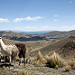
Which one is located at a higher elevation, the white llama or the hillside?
the white llama

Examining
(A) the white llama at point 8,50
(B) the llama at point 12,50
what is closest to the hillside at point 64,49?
(B) the llama at point 12,50

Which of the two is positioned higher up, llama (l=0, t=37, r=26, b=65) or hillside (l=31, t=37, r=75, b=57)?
llama (l=0, t=37, r=26, b=65)

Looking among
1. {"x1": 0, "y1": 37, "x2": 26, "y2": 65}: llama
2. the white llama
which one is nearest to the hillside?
{"x1": 0, "y1": 37, "x2": 26, "y2": 65}: llama

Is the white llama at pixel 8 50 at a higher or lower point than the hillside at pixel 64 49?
higher

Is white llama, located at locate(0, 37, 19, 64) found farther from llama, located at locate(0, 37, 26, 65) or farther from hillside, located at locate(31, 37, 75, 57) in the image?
hillside, located at locate(31, 37, 75, 57)

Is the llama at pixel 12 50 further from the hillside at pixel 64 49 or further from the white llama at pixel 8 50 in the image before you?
the hillside at pixel 64 49

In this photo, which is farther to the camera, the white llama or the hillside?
the hillside

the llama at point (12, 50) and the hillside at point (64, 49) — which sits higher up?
the llama at point (12, 50)

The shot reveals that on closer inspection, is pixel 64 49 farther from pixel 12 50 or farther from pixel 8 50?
pixel 8 50

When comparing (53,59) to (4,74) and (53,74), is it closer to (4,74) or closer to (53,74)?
(53,74)

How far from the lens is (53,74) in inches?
367

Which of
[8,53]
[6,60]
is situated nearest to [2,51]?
[8,53]

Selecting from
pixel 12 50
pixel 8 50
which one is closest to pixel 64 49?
pixel 12 50

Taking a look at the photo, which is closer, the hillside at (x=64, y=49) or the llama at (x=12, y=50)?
the llama at (x=12, y=50)
